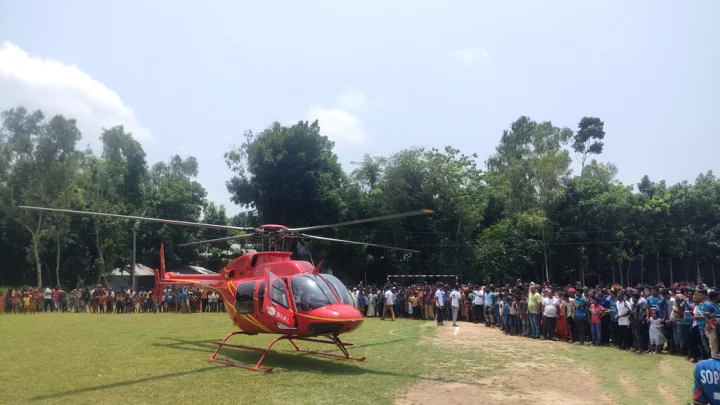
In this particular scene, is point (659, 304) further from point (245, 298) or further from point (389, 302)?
point (389, 302)

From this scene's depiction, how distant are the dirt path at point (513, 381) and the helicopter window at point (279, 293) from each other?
11.1 ft

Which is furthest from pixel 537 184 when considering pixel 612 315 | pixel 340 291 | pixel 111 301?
pixel 340 291

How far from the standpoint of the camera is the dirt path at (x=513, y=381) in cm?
891

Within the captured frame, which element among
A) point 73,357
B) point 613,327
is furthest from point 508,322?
point 73,357

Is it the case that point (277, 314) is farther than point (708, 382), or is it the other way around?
point (277, 314)

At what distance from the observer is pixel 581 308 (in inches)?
646

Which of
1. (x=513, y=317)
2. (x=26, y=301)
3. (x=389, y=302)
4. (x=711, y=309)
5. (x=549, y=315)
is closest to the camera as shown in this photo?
(x=711, y=309)

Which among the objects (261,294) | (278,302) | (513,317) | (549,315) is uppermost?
(261,294)

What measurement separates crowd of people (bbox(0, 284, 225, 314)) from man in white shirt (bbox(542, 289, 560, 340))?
63.2 ft

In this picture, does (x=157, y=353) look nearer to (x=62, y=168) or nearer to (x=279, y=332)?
(x=279, y=332)

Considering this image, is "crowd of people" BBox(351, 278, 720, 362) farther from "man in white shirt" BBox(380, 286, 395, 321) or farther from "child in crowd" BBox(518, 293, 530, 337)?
"man in white shirt" BBox(380, 286, 395, 321)

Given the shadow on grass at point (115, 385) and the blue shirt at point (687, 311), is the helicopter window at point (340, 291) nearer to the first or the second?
the shadow on grass at point (115, 385)

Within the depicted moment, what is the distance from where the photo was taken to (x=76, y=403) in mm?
8578

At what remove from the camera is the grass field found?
29.7ft
